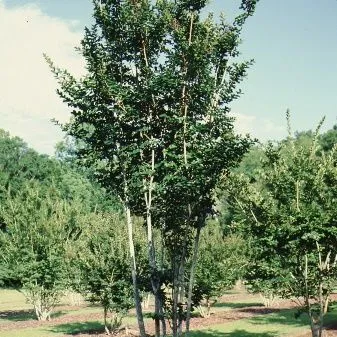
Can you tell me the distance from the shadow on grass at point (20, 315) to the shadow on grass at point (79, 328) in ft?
13.7

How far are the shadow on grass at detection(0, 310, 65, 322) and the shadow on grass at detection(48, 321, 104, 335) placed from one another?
4.19 meters

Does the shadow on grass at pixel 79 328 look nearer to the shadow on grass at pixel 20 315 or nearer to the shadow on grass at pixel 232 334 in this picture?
the shadow on grass at pixel 20 315

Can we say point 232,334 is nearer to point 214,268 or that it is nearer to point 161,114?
point 214,268

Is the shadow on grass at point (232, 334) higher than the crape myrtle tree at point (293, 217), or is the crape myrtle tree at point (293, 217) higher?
the crape myrtle tree at point (293, 217)

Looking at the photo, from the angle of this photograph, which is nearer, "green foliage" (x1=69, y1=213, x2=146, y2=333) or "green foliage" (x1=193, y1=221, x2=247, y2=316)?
"green foliage" (x1=69, y1=213, x2=146, y2=333)

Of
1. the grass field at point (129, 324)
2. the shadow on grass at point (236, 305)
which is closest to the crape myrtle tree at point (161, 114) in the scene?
the grass field at point (129, 324)

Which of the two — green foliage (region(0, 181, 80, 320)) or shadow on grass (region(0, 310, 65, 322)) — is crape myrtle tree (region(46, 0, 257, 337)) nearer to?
green foliage (region(0, 181, 80, 320))

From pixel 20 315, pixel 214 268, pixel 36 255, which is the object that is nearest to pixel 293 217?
pixel 214 268

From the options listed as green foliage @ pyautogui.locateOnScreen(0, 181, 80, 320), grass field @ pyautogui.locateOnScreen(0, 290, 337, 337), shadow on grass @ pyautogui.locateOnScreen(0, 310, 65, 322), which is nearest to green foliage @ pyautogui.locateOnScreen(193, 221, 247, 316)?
grass field @ pyautogui.locateOnScreen(0, 290, 337, 337)

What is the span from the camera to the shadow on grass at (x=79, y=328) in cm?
2201

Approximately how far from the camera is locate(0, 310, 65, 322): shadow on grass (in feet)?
90.0

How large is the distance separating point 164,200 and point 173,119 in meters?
1.95

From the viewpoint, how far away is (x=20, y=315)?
29422mm

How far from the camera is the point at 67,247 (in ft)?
85.9
